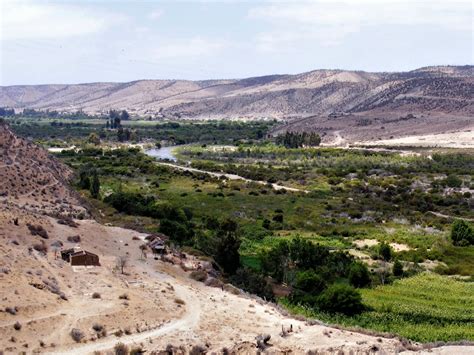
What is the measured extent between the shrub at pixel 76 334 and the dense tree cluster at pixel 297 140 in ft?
371

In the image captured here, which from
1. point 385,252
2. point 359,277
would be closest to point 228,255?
point 359,277

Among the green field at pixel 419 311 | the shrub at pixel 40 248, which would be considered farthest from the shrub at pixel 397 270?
the shrub at pixel 40 248

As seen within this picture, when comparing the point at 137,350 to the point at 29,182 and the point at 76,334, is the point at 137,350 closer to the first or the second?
the point at 76,334

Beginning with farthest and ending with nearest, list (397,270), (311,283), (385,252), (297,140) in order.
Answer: (297,140) < (385,252) < (397,270) < (311,283)

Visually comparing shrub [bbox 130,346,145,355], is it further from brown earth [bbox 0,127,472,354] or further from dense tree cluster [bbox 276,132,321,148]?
dense tree cluster [bbox 276,132,321,148]

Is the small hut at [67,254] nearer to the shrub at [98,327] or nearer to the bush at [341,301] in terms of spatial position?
the shrub at [98,327]

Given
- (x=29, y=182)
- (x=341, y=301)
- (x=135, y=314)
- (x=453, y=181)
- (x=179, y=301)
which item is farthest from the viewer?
(x=453, y=181)

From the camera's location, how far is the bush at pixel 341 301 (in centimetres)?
3531

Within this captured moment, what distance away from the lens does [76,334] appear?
1050 inches

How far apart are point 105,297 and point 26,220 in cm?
1226

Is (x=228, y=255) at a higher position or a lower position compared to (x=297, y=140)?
lower

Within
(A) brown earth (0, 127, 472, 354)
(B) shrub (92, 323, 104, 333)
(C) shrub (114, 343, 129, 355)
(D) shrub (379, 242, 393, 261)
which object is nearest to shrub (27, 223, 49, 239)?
(A) brown earth (0, 127, 472, 354)

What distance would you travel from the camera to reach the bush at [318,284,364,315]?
1390 inches

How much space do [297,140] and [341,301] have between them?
104152 mm
